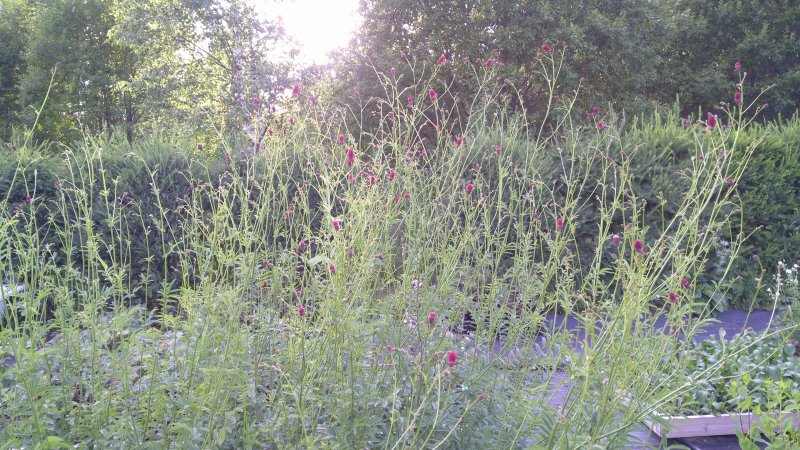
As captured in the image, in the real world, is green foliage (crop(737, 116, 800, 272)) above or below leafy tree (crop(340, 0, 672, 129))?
below

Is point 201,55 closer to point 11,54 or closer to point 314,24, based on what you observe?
point 314,24

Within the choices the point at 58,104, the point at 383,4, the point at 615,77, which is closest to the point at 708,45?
the point at 615,77

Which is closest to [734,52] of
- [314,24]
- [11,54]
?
[314,24]

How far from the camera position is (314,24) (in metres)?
13.3

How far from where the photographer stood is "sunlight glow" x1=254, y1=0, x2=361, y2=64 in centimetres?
1295

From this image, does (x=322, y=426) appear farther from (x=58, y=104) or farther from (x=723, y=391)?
(x=58, y=104)

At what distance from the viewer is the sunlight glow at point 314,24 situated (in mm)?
12953

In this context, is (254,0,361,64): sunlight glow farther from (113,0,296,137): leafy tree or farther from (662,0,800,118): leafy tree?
(662,0,800,118): leafy tree

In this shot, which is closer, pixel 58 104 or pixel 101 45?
pixel 58 104

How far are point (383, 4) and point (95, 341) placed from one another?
15.2 m

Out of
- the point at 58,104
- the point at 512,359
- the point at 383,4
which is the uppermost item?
the point at 383,4

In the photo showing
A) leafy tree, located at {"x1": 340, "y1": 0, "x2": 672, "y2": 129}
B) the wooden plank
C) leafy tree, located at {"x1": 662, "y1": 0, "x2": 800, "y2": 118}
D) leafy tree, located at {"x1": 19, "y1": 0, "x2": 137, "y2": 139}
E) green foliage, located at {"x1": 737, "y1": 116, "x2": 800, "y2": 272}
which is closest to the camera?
the wooden plank

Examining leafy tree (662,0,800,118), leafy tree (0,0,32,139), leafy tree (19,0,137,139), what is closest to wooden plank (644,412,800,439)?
leafy tree (662,0,800,118)

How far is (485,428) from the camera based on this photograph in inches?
93.2
